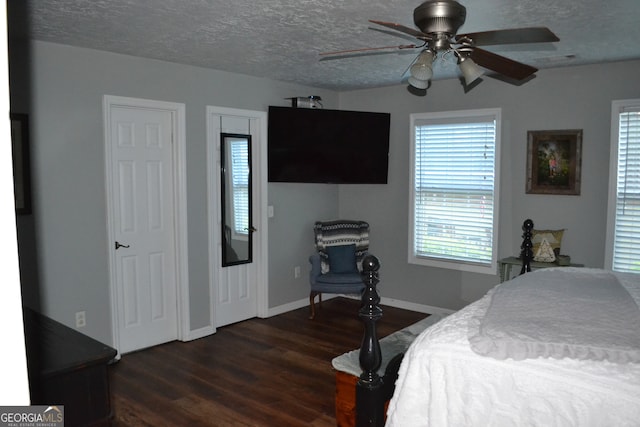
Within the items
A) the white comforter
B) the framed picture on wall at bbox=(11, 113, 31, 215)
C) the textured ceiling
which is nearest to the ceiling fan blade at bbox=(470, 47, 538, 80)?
the textured ceiling

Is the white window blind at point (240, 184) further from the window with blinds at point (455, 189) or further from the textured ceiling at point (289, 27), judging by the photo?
the window with blinds at point (455, 189)

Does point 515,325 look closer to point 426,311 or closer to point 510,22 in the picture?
point 510,22

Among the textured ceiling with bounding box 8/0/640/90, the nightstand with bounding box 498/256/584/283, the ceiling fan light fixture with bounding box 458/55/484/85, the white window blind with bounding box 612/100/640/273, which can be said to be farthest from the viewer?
the nightstand with bounding box 498/256/584/283

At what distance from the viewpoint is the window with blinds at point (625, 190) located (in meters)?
4.23

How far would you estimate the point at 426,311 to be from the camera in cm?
551

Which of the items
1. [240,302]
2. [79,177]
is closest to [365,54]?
[79,177]

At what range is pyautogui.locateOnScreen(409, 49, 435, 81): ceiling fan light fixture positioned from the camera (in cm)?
251

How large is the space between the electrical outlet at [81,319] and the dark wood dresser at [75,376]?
207cm

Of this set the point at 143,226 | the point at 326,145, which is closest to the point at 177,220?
the point at 143,226

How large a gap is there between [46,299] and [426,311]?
371 centimetres

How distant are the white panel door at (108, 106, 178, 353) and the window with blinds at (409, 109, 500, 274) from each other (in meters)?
2.63

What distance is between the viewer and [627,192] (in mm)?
4289

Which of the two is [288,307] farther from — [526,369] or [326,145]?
[526,369]

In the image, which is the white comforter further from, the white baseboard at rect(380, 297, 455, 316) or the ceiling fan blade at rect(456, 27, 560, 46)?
the white baseboard at rect(380, 297, 455, 316)
